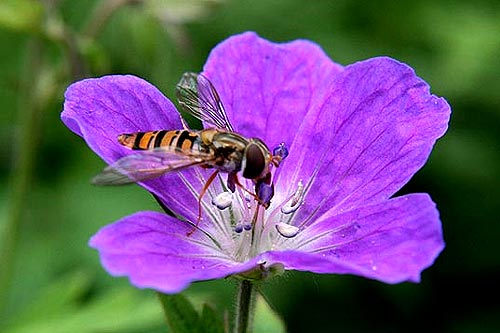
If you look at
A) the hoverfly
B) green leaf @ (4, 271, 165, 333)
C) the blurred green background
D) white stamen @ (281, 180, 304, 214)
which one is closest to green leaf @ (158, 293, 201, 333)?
the hoverfly

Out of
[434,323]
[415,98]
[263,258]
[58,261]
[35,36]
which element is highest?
[35,36]

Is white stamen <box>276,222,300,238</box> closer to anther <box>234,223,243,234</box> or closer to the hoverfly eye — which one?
anther <box>234,223,243,234</box>

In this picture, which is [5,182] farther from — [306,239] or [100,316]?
[306,239]

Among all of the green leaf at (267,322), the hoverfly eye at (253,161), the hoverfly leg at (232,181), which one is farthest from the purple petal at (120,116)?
the green leaf at (267,322)

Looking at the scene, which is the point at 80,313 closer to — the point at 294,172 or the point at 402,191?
the point at 294,172

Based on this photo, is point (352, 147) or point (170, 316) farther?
point (352, 147)

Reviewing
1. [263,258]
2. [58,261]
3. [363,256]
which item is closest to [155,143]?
[263,258]

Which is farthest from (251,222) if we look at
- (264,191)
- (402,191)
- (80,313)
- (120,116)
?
(402,191)
